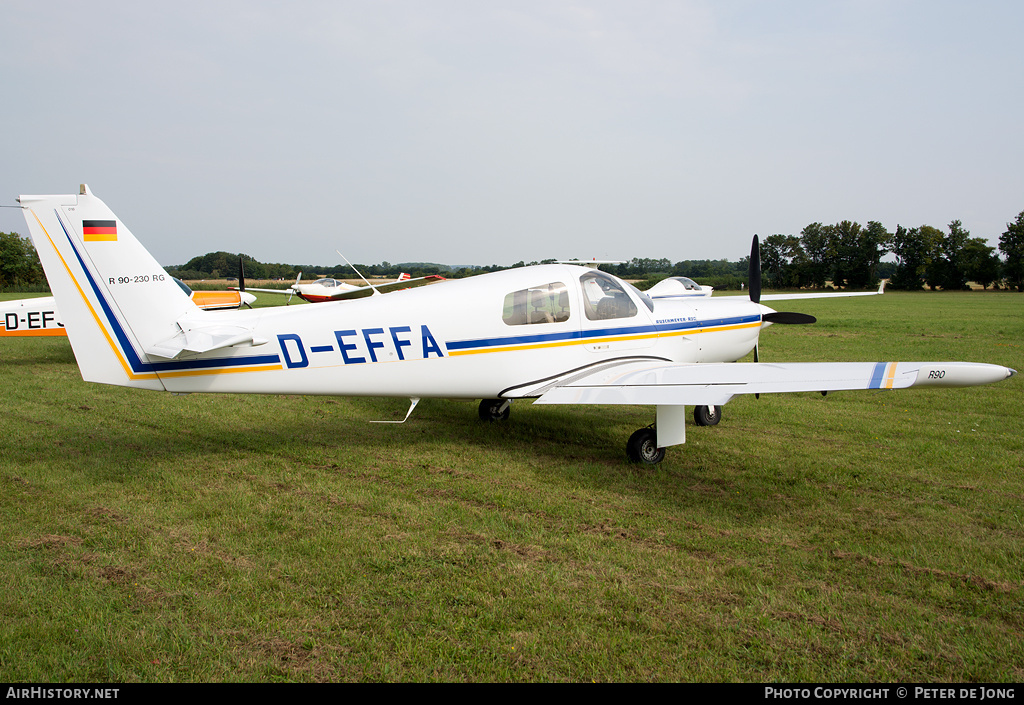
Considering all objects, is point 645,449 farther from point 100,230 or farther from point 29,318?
point 29,318

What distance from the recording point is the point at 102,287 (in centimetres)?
535

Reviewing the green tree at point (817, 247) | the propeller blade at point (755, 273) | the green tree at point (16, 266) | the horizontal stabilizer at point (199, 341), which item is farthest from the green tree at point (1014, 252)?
the green tree at point (16, 266)

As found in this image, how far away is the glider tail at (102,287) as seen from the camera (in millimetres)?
5184

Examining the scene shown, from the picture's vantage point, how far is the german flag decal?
525cm

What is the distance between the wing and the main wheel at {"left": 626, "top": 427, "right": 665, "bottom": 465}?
0.62 m

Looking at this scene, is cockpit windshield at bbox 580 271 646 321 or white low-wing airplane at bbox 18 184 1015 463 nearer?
white low-wing airplane at bbox 18 184 1015 463

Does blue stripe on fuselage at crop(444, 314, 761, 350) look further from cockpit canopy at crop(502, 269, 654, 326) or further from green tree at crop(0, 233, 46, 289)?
green tree at crop(0, 233, 46, 289)

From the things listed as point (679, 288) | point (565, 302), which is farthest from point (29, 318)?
point (679, 288)

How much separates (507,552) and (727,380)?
8.75 feet

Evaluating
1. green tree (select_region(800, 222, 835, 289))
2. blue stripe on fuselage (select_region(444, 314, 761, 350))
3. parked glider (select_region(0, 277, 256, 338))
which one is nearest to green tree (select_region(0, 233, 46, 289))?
parked glider (select_region(0, 277, 256, 338))

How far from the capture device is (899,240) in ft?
243

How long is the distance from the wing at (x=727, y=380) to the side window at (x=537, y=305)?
27.5 inches

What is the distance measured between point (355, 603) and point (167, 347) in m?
3.40
